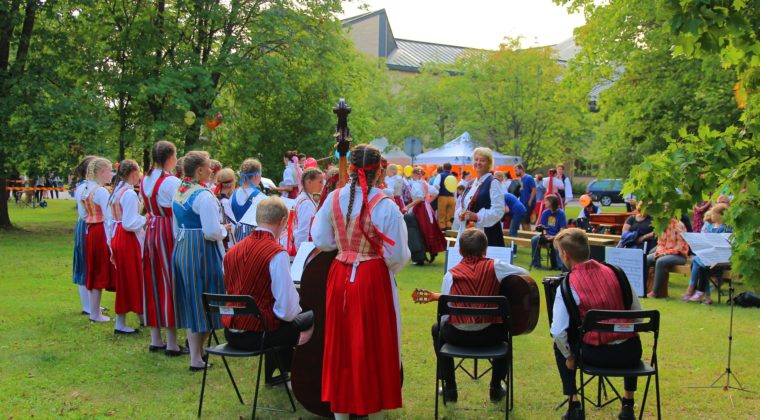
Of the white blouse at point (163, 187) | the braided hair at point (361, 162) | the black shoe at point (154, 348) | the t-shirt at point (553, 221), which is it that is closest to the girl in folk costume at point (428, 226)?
the t-shirt at point (553, 221)

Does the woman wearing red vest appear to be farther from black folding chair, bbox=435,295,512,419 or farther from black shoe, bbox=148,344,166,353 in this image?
black shoe, bbox=148,344,166,353

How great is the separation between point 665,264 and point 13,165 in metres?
15.4

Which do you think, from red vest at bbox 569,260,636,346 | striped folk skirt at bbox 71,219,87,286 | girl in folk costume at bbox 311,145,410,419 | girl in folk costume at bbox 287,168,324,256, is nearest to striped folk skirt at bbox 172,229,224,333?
girl in folk costume at bbox 287,168,324,256

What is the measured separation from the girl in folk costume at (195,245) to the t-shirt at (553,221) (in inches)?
326

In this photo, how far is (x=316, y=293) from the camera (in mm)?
5000

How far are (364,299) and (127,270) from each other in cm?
405

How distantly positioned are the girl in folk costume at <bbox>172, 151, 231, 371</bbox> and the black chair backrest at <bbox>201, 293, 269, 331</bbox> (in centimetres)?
123

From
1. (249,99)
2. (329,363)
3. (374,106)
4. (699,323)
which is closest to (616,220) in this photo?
(699,323)

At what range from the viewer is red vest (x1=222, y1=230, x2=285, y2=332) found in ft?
16.1

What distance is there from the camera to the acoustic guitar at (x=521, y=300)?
16.3 feet

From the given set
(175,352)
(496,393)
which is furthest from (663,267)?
(175,352)

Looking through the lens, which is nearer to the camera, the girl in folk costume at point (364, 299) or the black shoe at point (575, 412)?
the girl in folk costume at point (364, 299)

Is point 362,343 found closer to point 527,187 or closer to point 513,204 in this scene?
point 513,204

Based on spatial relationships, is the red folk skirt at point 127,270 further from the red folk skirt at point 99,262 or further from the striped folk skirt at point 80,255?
the striped folk skirt at point 80,255
